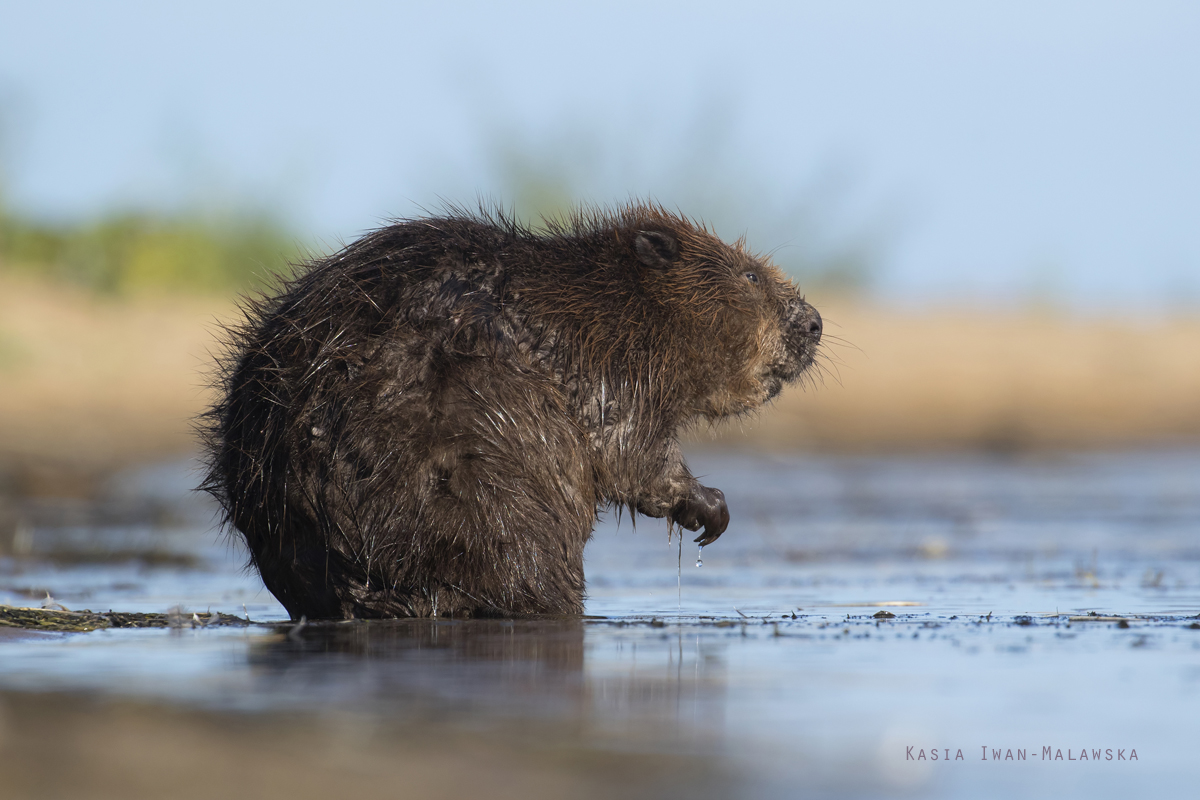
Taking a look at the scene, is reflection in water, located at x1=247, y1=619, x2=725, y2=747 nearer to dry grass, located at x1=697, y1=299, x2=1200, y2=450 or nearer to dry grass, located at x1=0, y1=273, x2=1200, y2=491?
dry grass, located at x1=0, y1=273, x2=1200, y2=491

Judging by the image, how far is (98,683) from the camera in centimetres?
297

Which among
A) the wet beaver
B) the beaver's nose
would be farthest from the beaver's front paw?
the beaver's nose

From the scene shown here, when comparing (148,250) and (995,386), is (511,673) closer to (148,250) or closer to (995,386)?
(995,386)

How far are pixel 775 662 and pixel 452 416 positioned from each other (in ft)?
3.92

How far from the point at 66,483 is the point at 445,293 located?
8.13m

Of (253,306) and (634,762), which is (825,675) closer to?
(634,762)

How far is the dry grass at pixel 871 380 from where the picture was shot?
15.2 meters

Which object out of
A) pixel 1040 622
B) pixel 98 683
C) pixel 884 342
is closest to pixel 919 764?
pixel 98 683

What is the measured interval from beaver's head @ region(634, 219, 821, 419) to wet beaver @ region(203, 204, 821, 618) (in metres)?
0.02

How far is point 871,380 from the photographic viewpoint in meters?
18.0

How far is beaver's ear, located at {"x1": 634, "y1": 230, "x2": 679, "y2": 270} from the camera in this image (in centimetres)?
479

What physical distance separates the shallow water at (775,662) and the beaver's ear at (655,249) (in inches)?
42.8

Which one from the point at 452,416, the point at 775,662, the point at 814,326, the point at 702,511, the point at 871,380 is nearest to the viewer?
the point at 775,662

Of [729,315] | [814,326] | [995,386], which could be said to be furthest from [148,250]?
[729,315]
